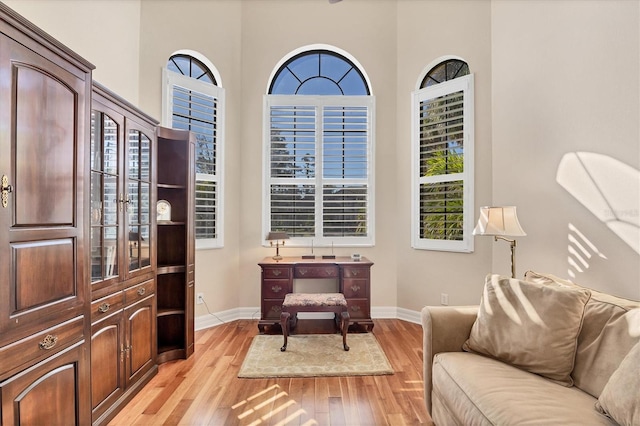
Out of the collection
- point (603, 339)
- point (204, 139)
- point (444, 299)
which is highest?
point (204, 139)

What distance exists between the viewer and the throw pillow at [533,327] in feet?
5.56

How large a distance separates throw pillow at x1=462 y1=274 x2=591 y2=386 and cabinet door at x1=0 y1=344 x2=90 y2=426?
218 centimetres

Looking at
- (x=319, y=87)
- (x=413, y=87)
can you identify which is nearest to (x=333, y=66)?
(x=319, y=87)

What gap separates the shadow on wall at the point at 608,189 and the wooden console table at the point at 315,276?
205 centimetres

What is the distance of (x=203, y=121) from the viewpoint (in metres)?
3.99

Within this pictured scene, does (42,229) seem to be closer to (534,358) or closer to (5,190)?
(5,190)

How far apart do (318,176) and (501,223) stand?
2388mm

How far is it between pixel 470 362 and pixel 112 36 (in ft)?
13.1

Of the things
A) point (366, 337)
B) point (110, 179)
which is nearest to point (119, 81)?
point (110, 179)

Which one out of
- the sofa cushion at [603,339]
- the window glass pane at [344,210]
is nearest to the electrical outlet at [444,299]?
the window glass pane at [344,210]

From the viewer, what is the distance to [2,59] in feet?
4.37

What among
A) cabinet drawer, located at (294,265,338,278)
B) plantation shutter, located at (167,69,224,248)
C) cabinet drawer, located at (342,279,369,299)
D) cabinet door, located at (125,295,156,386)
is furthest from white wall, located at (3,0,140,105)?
cabinet drawer, located at (342,279,369,299)

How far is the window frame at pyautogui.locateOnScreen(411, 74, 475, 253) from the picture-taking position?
3.68m

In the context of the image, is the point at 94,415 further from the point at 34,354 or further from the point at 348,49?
the point at 348,49
